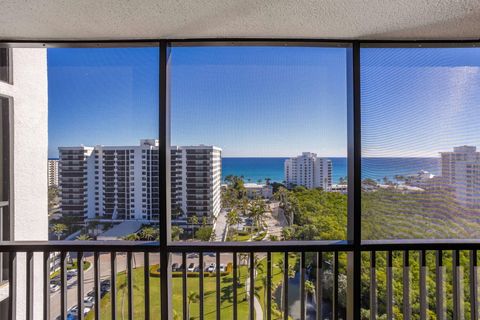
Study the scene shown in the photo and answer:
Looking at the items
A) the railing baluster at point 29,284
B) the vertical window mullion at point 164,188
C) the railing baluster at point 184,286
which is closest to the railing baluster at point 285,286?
the railing baluster at point 184,286

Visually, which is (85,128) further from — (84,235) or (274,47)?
(274,47)

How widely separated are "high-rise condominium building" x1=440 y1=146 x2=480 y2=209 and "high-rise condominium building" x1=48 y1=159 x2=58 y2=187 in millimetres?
2888

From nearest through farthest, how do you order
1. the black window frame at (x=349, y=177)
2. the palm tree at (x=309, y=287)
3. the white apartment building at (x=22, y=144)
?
the black window frame at (x=349, y=177) → the palm tree at (x=309, y=287) → the white apartment building at (x=22, y=144)

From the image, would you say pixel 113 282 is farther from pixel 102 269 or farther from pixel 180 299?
pixel 180 299

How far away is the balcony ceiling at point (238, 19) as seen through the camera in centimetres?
153

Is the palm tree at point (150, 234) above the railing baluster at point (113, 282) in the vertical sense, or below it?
above

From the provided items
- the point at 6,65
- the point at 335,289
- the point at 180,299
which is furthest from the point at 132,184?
the point at 335,289

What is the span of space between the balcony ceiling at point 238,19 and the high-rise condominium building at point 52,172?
90 cm

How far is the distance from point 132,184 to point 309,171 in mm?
1325

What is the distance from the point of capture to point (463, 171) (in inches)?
77.8

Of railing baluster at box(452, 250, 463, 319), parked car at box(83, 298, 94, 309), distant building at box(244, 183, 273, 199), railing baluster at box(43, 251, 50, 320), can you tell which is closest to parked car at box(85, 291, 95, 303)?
parked car at box(83, 298, 94, 309)

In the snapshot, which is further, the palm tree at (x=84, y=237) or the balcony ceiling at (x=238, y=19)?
the palm tree at (x=84, y=237)

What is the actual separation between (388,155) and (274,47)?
1165 mm

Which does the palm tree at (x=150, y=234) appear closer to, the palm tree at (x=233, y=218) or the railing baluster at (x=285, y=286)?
the palm tree at (x=233, y=218)
